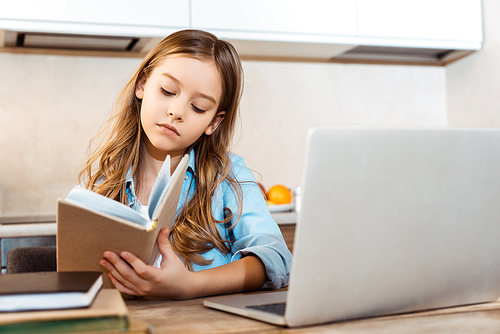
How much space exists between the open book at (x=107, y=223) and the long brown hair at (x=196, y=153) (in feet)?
1.22

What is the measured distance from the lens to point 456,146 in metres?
0.53

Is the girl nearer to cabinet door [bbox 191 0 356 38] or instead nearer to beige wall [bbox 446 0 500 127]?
cabinet door [bbox 191 0 356 38]

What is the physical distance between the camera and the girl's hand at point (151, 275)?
25.7 inches

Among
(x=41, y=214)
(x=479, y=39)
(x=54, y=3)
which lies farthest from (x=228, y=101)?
(x=479, y=39)

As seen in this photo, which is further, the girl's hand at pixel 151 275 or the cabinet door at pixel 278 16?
the cabinet door at pixel 278 16

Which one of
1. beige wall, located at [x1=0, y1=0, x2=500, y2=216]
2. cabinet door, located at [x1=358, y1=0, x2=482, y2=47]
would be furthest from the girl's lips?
cabinet door, located at [x1=358, y1=0, x2=482, y2=47]

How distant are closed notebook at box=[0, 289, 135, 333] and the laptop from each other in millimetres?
174

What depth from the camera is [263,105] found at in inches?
95.8

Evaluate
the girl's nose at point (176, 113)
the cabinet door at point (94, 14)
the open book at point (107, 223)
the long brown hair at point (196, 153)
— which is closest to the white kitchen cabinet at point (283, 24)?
the cabinet door at point (94, 14)

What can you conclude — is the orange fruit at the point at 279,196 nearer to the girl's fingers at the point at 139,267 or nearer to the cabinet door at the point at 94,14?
the cabinet door at the point at 94,14

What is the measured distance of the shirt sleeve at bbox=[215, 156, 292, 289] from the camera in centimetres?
88

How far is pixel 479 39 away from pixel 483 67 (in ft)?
0.45

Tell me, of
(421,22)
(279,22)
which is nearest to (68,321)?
(279,22)

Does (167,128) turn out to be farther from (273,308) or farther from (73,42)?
(73,42)
